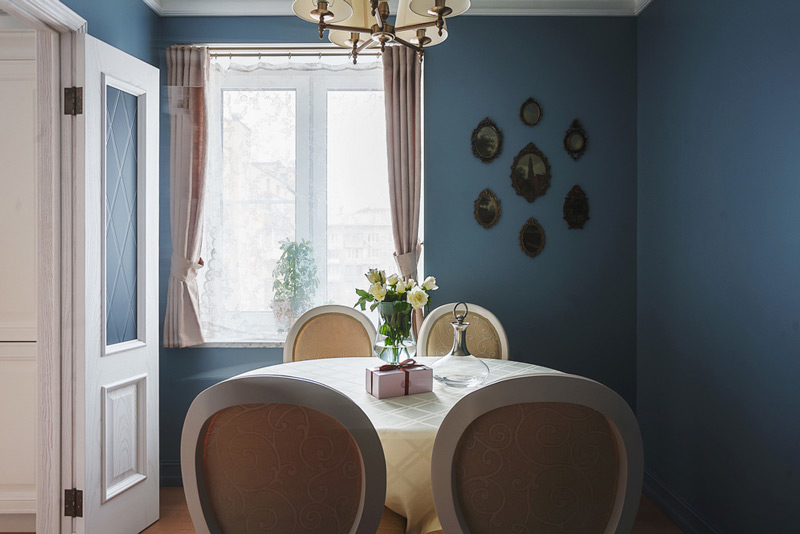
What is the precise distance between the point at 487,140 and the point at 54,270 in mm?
2396

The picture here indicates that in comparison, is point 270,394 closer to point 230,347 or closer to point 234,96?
point 230,347

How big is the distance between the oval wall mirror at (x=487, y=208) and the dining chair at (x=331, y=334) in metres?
1.03

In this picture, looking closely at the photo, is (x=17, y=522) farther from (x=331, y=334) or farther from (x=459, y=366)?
(x=459, y=366)

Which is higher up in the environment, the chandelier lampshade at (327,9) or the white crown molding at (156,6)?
the white crown molding at (156,6)

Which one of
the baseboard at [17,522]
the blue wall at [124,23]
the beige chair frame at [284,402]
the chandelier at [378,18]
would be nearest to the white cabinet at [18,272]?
the baseboard at [17,522]

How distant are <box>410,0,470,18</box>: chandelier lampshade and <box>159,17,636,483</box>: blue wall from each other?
1346 millimetres

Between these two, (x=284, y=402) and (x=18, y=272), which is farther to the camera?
(x=18, y=272)

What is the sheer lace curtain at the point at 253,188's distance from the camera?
322 cm

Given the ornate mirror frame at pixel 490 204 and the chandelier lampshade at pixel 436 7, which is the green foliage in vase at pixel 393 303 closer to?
the chandelier lampshade at pixel 436 7

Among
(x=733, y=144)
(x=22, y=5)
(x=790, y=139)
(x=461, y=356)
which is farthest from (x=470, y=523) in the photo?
(x=22, y=5)

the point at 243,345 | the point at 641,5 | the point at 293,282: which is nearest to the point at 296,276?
the point at 293,282

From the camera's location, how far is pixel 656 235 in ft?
9.45

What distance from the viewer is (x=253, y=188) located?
324cm

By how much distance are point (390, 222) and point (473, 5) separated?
142 centimetres
